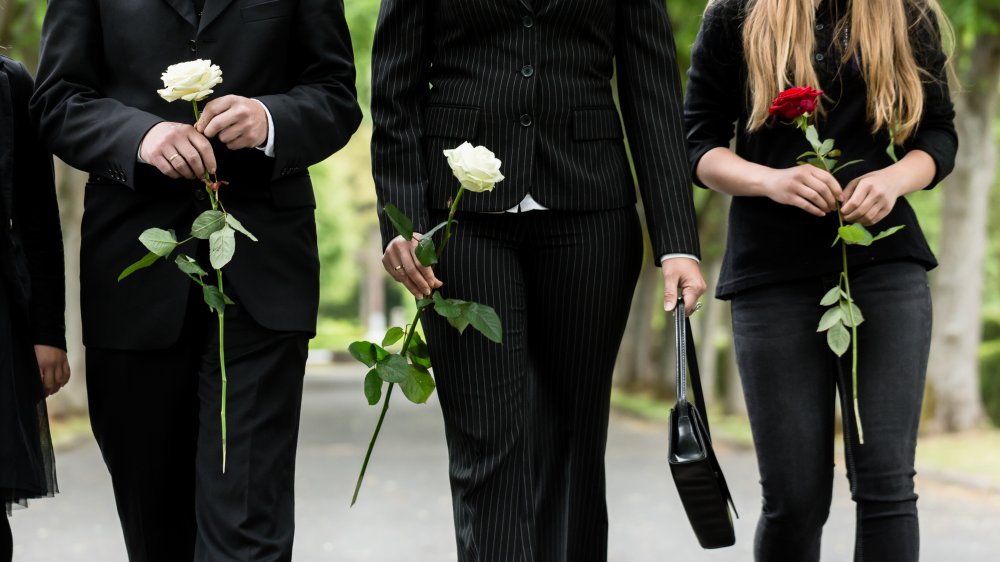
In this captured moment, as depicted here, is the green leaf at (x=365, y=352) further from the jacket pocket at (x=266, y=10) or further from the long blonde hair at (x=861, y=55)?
the long blonde hair at (x=861, y=55)

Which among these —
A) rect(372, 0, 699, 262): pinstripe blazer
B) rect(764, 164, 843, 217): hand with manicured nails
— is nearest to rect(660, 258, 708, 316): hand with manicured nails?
rect(372, 0, 699, 262): pinstripe blazer

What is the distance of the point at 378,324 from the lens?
69.9m

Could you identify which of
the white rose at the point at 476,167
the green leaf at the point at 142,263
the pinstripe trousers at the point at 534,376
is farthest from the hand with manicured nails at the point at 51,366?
the white rose at the point at 476,167

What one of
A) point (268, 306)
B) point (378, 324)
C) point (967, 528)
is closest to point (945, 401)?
point (967, 528)

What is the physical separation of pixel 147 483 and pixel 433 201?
3.65 feet

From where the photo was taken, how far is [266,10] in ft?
13.2

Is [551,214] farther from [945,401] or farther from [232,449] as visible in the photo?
[945,401]

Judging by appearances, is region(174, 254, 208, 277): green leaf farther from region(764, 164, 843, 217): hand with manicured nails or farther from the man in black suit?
region(764, 164, 843, 217): hand with manicured nails

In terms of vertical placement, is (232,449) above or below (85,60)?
below

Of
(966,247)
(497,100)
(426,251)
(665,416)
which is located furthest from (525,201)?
(665,416)

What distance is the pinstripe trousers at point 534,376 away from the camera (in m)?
3.99

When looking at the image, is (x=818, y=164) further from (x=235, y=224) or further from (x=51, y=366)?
(x=51, y=366)

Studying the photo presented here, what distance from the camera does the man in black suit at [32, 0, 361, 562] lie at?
3840 millimetres

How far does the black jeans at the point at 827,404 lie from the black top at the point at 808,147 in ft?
0.20
